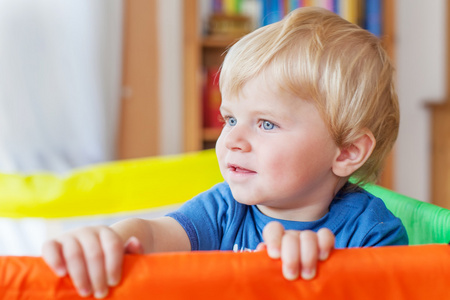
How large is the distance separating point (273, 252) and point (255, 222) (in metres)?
0.33

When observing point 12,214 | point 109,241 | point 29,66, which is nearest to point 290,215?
point 109,241

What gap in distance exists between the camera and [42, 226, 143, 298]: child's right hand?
462 millimetres

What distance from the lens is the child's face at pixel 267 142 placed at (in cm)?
72

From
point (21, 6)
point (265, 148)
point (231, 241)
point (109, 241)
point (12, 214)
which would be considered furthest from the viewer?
point (21, 6)

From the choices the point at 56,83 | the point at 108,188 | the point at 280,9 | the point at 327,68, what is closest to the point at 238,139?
the point at 327,68

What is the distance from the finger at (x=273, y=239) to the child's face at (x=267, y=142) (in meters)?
0.18

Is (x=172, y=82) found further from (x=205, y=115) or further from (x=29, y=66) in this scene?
(x=29, y=66)

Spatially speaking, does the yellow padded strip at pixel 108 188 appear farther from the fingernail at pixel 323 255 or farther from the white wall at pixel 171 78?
the fingernail at pixel 323 255

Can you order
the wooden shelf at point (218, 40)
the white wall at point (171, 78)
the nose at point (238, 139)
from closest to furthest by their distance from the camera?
the nose at point (238, 139) < the wooden shelf at point (218, 40) < the white wall at point (171, 78)

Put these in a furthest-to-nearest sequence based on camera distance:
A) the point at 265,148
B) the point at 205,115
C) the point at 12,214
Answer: the point at 205,115, the point at 12,214, the point at 265,148

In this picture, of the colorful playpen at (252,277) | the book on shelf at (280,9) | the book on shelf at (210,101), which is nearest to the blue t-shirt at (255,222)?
the colorful playpen at (252,277)

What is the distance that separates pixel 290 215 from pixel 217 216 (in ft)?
0.36

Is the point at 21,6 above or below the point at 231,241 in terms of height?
above

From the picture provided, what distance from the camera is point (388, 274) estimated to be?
52cm
